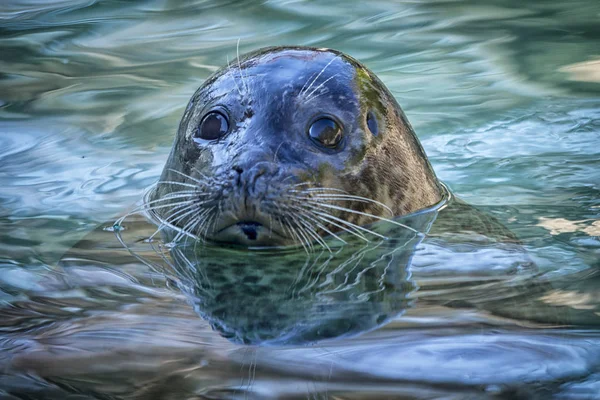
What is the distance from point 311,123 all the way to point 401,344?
1.40 m

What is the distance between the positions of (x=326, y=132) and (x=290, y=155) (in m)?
0.23

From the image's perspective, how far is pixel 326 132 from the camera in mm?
3809

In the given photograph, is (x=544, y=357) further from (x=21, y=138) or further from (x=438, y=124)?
(x=21, y=138)

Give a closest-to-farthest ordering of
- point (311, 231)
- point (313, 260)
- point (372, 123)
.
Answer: point (313, 260), point (311, 231), point (372, 123)

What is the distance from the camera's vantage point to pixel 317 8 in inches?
336

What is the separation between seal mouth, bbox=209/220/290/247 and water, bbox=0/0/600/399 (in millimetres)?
88

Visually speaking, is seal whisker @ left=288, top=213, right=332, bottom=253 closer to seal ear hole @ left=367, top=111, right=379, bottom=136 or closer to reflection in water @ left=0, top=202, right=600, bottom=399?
reflection in water @ left=0, top=202, right=600, bottom=399

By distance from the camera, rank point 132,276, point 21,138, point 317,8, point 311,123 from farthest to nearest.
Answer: point 317,8 < point 21,138 < point 311,123 < point 132,276

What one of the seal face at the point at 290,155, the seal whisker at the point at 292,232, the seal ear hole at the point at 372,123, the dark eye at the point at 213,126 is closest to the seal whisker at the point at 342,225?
the seal face at the point at 290,155

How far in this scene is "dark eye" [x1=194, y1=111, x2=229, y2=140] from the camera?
151 inches

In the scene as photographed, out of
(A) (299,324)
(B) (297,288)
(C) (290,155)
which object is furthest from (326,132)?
(A) (299,324)

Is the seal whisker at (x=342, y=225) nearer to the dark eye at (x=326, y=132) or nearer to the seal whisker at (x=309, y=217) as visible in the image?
the seal whisker at (x=309, y=217)

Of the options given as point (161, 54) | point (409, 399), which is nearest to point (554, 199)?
point (409, 399)

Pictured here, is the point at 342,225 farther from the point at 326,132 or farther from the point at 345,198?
the point at 326,132
